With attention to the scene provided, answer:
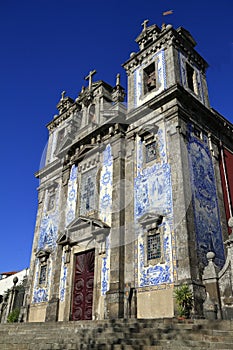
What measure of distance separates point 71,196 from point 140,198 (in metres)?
4.97

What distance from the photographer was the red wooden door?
13.3 m

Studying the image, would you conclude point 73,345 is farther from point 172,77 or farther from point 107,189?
point 172,77

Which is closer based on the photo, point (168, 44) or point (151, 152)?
point (151, 152)

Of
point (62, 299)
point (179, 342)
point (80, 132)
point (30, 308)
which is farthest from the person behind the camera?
point (80, 132)

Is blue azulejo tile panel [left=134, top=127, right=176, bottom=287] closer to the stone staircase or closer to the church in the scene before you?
the church

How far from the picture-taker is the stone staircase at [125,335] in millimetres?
6363

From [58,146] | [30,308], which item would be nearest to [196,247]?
[30,308]

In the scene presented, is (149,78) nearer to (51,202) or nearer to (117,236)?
(117,236)

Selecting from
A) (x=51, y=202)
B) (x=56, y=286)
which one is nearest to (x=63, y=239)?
(x=56, y=286)

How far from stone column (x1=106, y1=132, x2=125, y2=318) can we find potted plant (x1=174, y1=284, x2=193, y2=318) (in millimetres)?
2536

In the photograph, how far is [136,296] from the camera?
1161cm

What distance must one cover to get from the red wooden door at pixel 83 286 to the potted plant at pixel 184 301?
4554 mm

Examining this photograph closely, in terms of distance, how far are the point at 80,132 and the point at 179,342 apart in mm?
14304

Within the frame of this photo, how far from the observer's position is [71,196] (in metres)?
16.9
